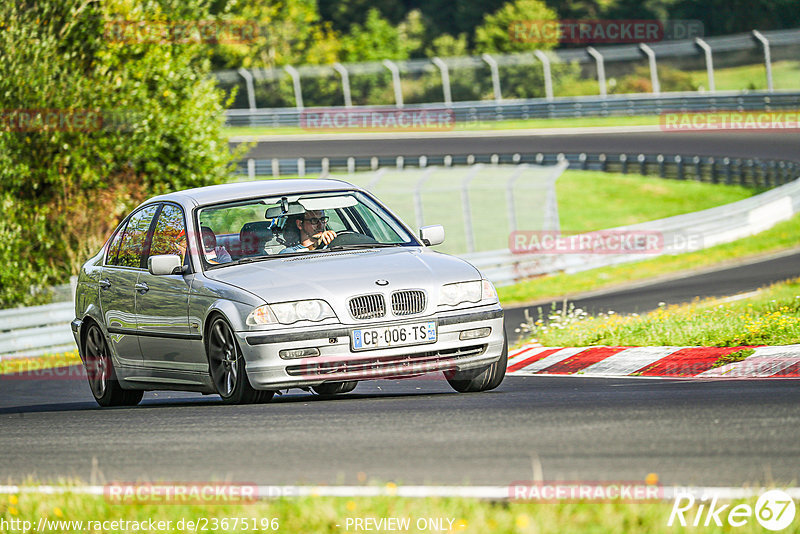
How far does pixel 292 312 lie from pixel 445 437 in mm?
2052

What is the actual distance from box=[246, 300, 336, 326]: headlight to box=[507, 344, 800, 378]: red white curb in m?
3.19

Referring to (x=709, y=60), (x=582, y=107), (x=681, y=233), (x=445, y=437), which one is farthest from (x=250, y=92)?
(x=445, y=437)

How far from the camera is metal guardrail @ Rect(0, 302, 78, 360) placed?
18.6 metres

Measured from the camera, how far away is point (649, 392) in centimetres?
805

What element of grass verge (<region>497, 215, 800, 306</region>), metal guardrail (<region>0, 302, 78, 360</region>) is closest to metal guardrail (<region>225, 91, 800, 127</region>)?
grass verge (<region>497, 215, 800, 306</region>)

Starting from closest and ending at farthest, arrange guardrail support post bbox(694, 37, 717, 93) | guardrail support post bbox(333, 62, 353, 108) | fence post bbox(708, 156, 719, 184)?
fence post bbox(708, 156, 719, 184)
guardrail support post bbox(694, 37, 717, 93)
guardrail support post bbox(333, 62, 353, 108)

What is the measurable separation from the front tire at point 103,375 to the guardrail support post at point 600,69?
37446 millimetres

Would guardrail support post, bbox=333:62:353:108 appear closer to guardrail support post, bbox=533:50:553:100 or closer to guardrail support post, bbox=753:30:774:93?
guardrail support post, bbox=533:50:553:100

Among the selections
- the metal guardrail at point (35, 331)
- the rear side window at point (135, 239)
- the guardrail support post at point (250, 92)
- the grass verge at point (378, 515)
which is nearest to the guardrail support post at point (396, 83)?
the guardrail support post at point (250, 92)

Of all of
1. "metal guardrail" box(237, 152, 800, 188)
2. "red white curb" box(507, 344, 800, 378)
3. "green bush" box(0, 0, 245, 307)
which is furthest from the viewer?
"metal guardrail" box(237, 152, 800, 188)

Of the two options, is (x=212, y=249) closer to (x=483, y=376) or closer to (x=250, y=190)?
(x=250, y=190)

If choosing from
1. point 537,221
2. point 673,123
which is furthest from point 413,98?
point 537,221

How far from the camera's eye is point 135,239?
10.1 meters

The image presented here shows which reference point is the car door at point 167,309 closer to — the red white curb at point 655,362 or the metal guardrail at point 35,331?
the red white curb at point 655,362
